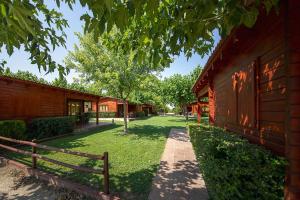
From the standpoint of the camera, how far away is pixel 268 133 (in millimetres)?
3297

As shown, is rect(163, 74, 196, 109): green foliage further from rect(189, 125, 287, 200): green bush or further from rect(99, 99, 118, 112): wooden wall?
rect(189, 125, 287, 200): green bush

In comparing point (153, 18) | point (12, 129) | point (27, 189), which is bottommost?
point (27, 189)

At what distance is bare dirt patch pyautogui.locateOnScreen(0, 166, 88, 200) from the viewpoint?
445 cm

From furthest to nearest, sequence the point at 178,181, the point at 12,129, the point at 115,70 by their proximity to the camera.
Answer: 1. the point at 115,70
2. the point at 12,129
3. the point at 178,181

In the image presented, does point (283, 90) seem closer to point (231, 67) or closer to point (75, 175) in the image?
point (231, 67)

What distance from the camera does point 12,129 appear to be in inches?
381

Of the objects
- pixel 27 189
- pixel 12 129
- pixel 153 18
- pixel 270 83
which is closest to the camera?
pixel 153 18

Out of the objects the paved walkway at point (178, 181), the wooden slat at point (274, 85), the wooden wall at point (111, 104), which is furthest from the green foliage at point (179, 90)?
the wooden slat at point (274, 85)

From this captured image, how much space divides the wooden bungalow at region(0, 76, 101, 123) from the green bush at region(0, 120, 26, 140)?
1326 millimetres

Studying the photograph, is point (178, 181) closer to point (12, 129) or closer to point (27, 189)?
point (27, 189)

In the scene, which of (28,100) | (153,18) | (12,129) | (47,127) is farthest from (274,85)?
(28,100)

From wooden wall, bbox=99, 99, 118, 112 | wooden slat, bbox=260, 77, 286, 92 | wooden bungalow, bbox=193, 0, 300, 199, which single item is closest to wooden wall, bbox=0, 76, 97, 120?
wooden bungalow, bbox=193, 0, 300, 199

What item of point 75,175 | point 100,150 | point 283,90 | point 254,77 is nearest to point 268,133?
point 283,90

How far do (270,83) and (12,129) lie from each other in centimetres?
1148
